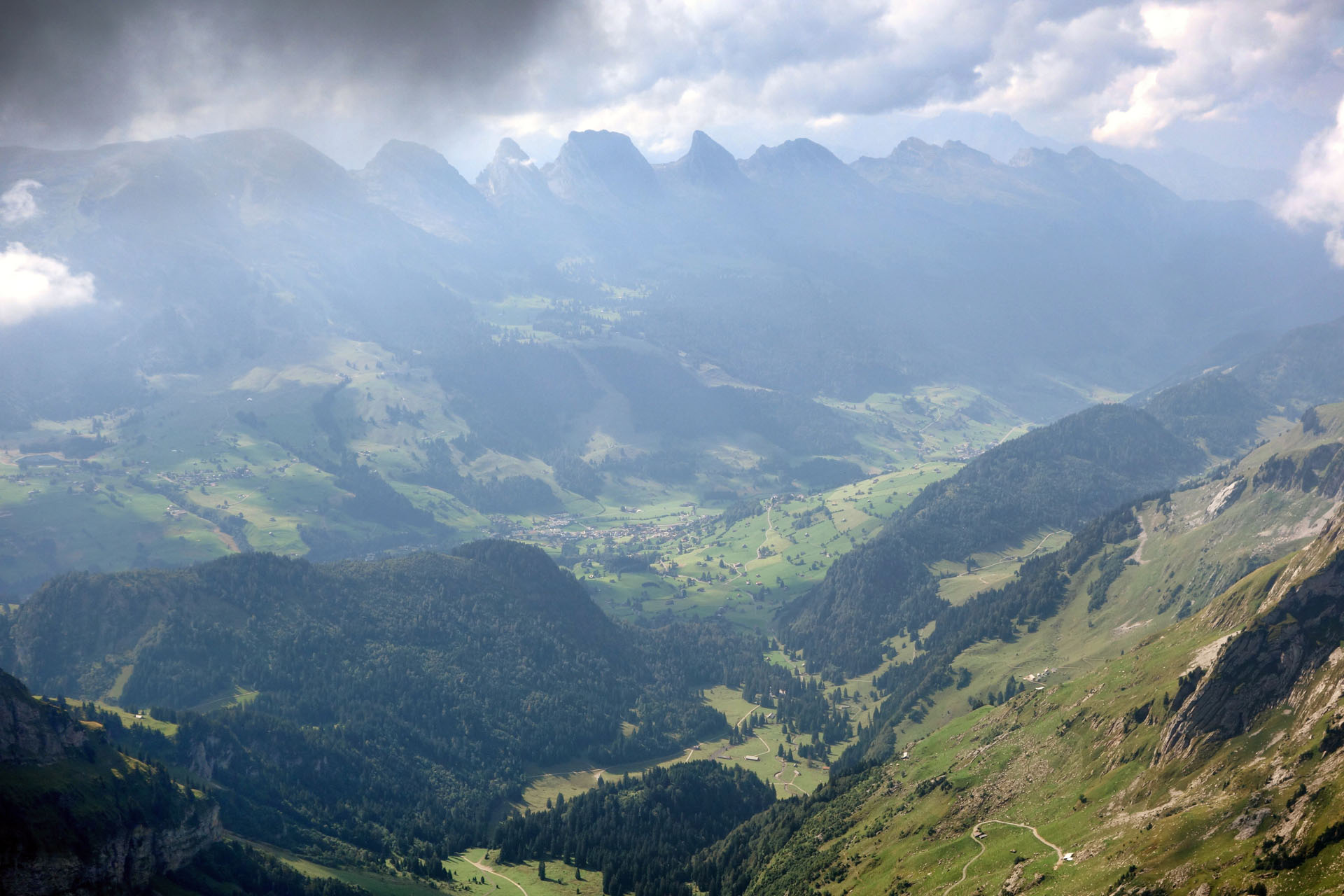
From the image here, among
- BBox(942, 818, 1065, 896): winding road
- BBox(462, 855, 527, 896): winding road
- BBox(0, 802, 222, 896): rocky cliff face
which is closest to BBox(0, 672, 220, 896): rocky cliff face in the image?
BBox(0, 802, 222, 896): rocky cliff face

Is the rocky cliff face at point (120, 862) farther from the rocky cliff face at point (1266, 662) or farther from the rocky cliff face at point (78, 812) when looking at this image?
the rocky cliff face at point (1266, 662)

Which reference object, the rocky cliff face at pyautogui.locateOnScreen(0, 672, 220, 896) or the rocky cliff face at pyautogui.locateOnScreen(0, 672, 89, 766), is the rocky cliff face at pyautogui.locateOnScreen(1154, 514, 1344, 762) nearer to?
the rocky cliff face at pyautogui.locateOnScreen(0, 672, 220, 896)

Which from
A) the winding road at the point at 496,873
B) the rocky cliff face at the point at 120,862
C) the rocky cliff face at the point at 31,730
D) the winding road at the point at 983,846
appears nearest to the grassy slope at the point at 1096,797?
the winding road at the point at 983,846

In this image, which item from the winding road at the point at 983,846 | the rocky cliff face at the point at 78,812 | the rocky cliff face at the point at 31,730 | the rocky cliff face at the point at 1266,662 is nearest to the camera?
the winding road at the point at 983,846

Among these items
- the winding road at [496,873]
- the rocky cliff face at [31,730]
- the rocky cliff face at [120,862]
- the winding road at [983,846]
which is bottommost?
the winding road at [496,873]

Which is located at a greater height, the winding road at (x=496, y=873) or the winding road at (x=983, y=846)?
the winding road at (x=983, y=846)

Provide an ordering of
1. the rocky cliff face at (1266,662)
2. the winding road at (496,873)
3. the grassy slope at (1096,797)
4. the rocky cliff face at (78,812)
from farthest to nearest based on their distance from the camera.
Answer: the winding road at (496,873) < the rocky cliff face at (1266,662) < the rocky cliff face at (78,812) < the grassy slope at (1096,797)

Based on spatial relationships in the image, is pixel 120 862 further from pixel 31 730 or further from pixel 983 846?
pixel 983 846
